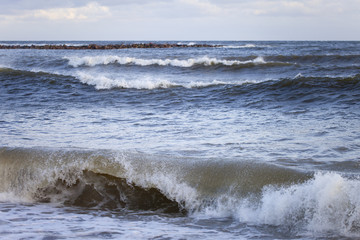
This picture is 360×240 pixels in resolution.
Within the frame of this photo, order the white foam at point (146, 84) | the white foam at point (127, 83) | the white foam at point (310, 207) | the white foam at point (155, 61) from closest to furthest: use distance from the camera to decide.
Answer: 1. the white foam at point (310, 207)
2. the white foam at point (146, 84)
3. the white foam at point (127, 83)
4. the white foam at point (155, 61)

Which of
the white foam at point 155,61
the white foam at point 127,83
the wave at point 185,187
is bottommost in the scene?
the wave at point 185,187

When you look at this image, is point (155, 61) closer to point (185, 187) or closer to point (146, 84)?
point (146, 84)

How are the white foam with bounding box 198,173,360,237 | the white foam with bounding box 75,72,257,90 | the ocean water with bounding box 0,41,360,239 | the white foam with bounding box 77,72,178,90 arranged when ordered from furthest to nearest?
the white foam with bounding box 77,72,178,90 → the white foam with bounding box 75,72,257,90 → the ocean water with bounding box 0,41,360,239 → the white foam with bounding box 198,173,360,237

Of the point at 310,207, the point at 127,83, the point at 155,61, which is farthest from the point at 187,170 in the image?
the point at 155,61

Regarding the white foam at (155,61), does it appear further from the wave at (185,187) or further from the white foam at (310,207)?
the white foam at (310,207)

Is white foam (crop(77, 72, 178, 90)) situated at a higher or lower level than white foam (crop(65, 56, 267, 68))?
lower

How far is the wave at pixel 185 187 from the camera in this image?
3.56 m

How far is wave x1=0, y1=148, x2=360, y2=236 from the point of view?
356 centimetres

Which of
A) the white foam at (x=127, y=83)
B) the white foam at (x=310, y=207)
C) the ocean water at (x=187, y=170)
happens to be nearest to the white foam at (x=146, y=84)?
the white foam at (x=127, y=83)

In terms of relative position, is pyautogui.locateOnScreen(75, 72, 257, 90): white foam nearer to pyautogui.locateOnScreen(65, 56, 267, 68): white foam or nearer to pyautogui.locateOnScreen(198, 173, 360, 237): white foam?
pyautogui.locateOnScreen(65, 56, 267, 68): white foam

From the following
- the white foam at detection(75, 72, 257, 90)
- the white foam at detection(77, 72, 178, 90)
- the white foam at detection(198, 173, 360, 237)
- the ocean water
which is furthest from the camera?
the white foam at detection(77, 72, 178, 90)

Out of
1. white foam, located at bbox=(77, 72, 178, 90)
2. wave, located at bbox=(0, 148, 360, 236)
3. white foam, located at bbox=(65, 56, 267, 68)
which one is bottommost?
wave, located at bbox=(0, 148, 360, 236)

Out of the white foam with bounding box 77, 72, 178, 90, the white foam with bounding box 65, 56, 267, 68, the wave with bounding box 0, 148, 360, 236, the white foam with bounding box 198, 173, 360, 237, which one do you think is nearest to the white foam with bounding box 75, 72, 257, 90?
the white foam with bounding box 77, 72, 178, 90

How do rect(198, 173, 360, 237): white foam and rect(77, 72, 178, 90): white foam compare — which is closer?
rect(198, 173, 360, 237): white foam
